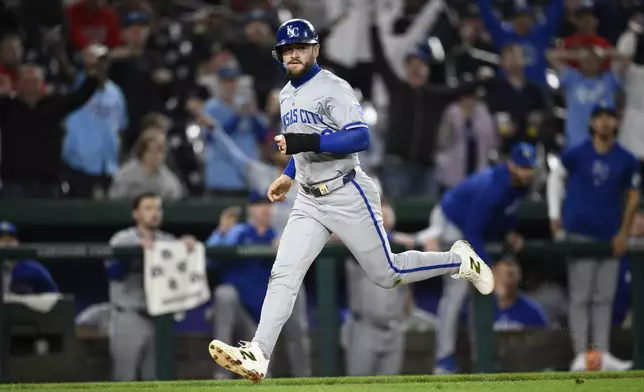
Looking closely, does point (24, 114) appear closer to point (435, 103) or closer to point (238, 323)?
point (238, 323)

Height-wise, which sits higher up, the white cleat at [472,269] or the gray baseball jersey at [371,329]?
the white cleat at [472,269]

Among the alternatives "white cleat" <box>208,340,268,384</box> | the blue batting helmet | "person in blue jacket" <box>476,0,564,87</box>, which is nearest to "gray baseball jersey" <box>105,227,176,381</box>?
"white cleat" <box>208,340,268,384</box>

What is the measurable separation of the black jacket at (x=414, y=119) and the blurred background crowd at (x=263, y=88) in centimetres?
1

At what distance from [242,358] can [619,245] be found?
368cm

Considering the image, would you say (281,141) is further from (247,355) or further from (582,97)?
(582,97)

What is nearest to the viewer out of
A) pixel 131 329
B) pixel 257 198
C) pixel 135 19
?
pixel 131 329

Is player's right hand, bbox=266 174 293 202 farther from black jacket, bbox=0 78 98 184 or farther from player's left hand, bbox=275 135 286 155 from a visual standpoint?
black jacket, bbox=0 78 98 184

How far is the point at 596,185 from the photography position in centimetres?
828

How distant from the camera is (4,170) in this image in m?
8.93

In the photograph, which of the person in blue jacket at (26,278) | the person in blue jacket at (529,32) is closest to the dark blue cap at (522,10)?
the person in blue jacket at (529,32)

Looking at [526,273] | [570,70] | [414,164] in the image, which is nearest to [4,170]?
[414,164]

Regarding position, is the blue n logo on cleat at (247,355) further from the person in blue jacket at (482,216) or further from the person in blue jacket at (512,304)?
the person in blue jacket at (512,304)

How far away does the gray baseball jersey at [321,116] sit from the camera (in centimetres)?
507

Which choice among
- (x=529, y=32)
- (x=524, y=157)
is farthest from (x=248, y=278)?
(x=529, y=32)
